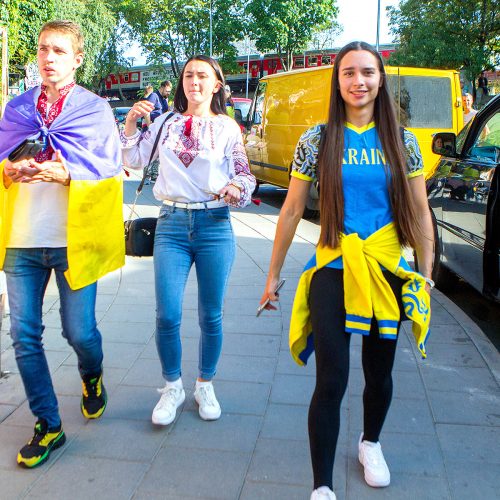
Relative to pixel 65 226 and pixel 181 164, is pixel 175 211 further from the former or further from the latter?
pixel 65 226

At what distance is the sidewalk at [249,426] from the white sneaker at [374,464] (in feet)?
0.15

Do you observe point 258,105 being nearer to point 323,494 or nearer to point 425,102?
point 425,102

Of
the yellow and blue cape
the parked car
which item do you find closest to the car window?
the parked car

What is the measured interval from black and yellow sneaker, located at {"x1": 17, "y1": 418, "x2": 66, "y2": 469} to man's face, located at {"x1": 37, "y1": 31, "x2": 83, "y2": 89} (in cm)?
154

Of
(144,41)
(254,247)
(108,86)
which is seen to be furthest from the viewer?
(108,86)

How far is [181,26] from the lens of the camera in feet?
144

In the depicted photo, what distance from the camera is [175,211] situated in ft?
11.0

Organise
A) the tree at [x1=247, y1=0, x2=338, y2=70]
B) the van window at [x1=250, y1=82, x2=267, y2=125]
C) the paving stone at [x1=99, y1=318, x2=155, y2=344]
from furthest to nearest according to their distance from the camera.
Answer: the tree at [x1=247, y1=0, x2=338, y2=70] → the van window at [x1=250, y1=82, x2=267, y2=125] → the paving stone at [x1=99, y1=318, x2=155, y2=344]

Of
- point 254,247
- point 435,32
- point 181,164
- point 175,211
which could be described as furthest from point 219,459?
point 435,32

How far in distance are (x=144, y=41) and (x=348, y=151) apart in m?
45.1

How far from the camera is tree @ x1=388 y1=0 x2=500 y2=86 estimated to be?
28250mm

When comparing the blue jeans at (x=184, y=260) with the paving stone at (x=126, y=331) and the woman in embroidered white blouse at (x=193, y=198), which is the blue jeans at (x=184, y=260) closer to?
the woman in embroidered white blouse at (x=193, y=198)

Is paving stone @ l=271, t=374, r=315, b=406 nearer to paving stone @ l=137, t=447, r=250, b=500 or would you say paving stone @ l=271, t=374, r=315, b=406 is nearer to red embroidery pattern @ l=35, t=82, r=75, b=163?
paving stone @ l=137, t=447, r=250, b=500

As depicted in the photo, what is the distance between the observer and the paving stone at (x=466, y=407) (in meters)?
3.49
